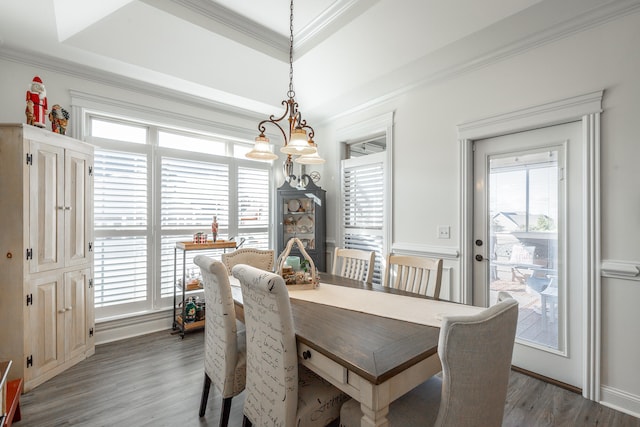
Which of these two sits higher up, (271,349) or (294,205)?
(294,205)

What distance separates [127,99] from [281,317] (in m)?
3.09

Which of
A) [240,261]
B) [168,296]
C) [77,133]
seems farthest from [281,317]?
[77,133]

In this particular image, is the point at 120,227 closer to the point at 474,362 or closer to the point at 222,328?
the point at 222,328

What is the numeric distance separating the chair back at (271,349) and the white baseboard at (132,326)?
7.63ft

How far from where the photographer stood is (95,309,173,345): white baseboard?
2943 millimetres

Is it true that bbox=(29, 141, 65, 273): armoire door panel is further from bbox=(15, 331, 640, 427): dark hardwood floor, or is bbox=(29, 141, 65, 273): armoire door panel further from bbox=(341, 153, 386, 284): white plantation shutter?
bbox=(341, 153, 386, 284): white plantation shutter

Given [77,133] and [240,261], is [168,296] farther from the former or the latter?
[77,133]

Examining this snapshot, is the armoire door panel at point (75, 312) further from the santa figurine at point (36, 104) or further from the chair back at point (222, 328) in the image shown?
the chair back at point (222, 328)

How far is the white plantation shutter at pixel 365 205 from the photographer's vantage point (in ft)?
11.6

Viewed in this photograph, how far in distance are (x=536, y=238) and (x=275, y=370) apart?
2.34 metres

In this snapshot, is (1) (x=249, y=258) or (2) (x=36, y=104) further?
(1) (x=249, y=258)

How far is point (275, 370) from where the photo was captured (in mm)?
1310

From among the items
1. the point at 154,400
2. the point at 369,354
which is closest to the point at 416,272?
the point at 369,354

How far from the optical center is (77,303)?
2570 millimetres
